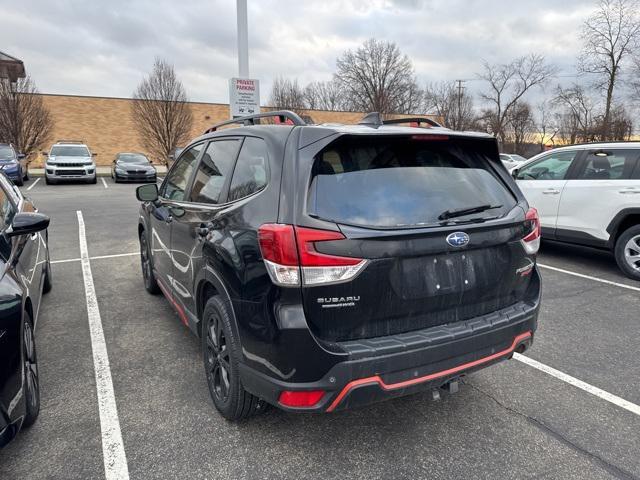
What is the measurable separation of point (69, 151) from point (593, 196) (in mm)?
20395

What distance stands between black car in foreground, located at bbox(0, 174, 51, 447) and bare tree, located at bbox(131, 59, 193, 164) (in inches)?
1017

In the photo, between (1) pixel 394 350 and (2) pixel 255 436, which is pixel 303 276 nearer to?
(1) pixel 394 350

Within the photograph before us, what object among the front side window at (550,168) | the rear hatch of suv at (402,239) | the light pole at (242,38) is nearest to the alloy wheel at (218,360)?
the rear hatch of suv at (402,239)

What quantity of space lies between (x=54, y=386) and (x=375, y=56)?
5214 cm

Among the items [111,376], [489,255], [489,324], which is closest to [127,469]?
[111,376]

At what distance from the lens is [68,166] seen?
61.2 ft

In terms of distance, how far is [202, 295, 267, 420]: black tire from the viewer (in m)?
2.44

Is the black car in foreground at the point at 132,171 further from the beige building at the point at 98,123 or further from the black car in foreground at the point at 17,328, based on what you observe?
the black car in foreground at the point at 17,328

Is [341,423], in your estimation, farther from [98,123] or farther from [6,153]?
[98,123]

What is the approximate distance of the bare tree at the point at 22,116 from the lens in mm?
23125

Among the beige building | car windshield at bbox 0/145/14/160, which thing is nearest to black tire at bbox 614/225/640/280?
car windshield at bbox 0/145/14/160

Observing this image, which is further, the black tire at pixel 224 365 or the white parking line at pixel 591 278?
the white parking line at pixel 591 278

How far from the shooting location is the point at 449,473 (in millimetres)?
2283

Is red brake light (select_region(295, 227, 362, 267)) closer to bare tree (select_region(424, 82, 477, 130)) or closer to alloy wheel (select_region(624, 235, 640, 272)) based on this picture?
alloy wheel (select_region(624, 235, 640, 272))
